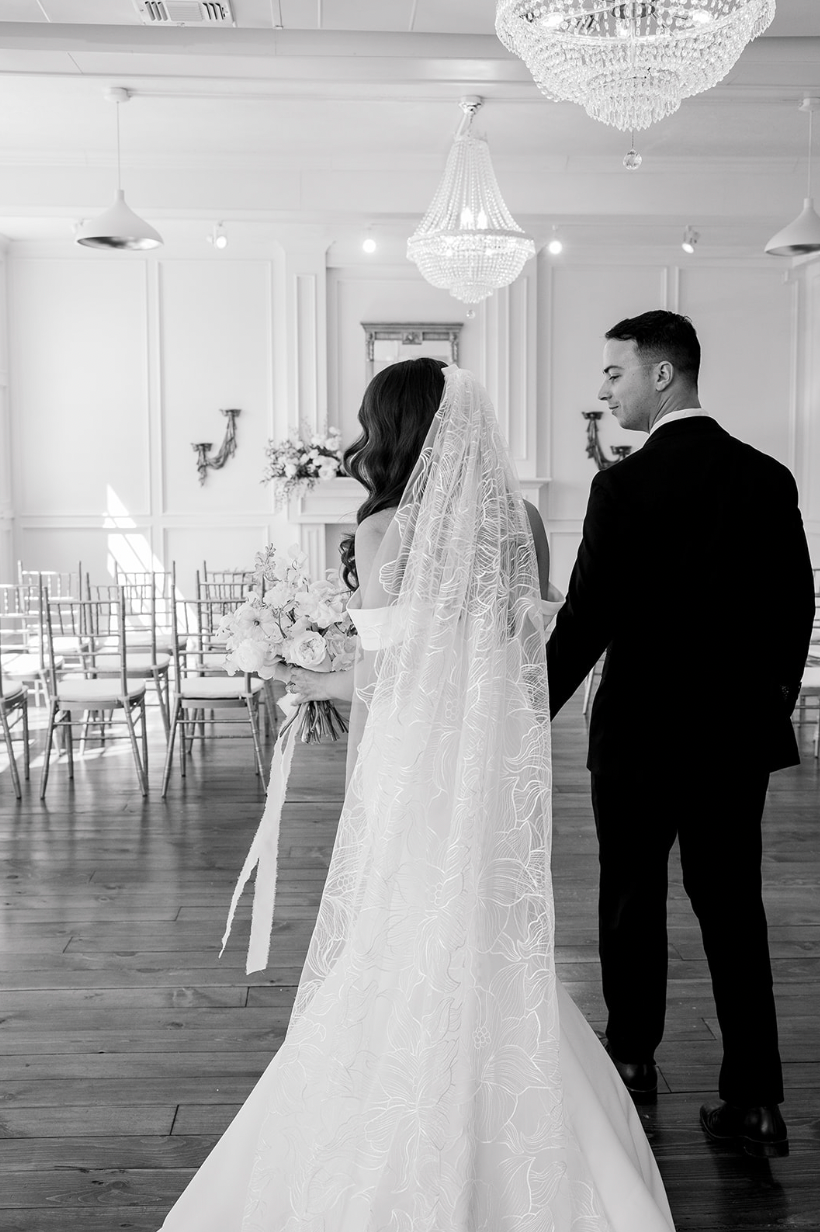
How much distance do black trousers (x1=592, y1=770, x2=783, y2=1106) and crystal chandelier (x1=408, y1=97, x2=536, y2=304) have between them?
16.7ft

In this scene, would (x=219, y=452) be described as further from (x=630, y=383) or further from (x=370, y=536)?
(x=370, y=536)

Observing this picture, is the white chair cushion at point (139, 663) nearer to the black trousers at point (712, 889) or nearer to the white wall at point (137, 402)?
the white wall at point (137, 402)

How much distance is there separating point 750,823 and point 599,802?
0.34m

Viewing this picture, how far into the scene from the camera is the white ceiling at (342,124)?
5.69 metres

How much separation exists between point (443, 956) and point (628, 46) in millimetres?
3340

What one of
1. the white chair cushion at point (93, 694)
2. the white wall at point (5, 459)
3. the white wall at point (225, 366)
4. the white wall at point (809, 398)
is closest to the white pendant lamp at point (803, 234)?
the white wall at point (225, 366)

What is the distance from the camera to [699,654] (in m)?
2.41

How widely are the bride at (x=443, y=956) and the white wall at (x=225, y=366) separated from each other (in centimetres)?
793

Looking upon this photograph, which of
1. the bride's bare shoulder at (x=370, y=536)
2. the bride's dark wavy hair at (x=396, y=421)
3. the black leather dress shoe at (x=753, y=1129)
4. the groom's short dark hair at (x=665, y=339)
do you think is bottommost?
the black leather dress shoe at (x=753, y=1129)

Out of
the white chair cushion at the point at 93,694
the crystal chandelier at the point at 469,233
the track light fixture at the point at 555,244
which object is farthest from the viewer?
the track light fixture at the point at 555,244

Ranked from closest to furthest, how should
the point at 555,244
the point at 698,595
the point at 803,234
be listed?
the point at 698,595
the point at 803,234
the point at 555,244

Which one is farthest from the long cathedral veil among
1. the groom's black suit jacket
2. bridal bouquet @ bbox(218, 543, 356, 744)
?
bridal bouquet @ bbox(218, 543, 356, 744)

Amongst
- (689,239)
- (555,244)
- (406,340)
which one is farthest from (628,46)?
(406,340)

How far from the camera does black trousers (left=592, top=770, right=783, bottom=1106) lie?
2.43m
